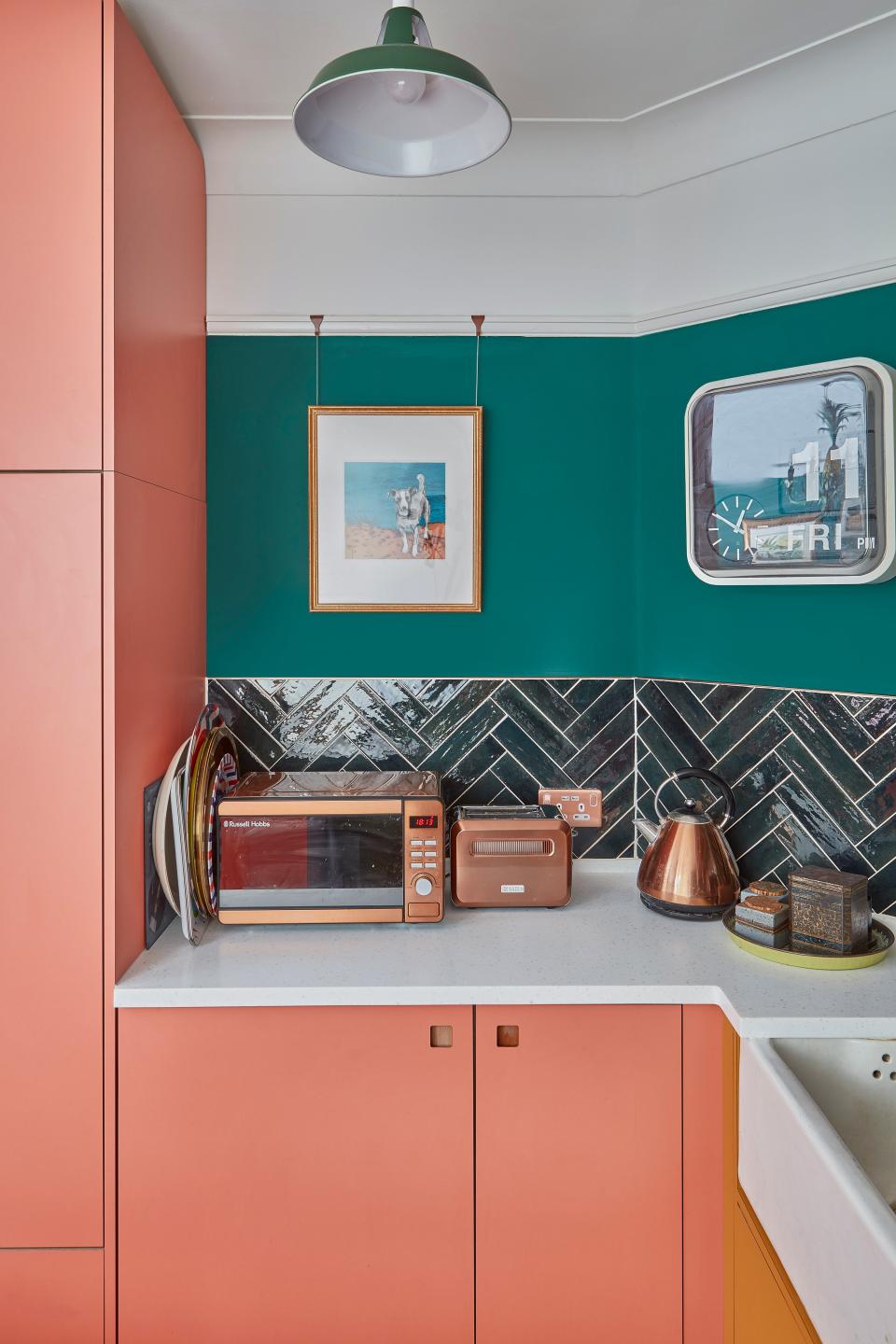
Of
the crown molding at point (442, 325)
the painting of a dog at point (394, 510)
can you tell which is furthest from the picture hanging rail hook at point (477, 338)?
the painting of a dog at point (394, 510)

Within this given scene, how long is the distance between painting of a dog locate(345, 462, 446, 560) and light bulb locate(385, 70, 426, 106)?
36.3 inches

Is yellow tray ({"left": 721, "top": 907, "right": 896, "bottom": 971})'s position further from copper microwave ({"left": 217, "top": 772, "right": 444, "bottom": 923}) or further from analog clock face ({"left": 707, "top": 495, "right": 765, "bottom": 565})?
analog clock face ({"left": 707, "top": 495, "right": 765, "bottom": 565})

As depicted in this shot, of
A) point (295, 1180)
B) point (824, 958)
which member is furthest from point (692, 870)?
point (295, 1180)

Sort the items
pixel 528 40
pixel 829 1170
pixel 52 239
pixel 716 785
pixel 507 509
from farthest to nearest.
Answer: pixel 507 509
pixel 716 785
pixel 528 40
pixel 52 239
pixel 829 1170

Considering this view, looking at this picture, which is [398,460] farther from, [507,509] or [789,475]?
[789,475]

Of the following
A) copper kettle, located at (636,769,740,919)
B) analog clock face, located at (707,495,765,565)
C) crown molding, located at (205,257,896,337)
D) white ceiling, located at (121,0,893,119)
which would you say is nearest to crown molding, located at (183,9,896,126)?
white ceiling, located at (121,0,893,119)

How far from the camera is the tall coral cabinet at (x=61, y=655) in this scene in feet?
4.82

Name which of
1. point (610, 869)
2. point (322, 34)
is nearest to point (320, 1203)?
point (610, 869)

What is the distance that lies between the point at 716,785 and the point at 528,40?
5.36 ft

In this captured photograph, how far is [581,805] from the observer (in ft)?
6.94

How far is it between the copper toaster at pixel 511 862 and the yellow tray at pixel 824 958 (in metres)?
0.38

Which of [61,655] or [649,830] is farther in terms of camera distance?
[649,830]

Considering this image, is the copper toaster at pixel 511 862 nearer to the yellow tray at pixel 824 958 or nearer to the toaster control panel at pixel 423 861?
the toaster control panel at pixel 423 861

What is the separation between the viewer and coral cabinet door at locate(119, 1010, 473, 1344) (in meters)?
1.48
